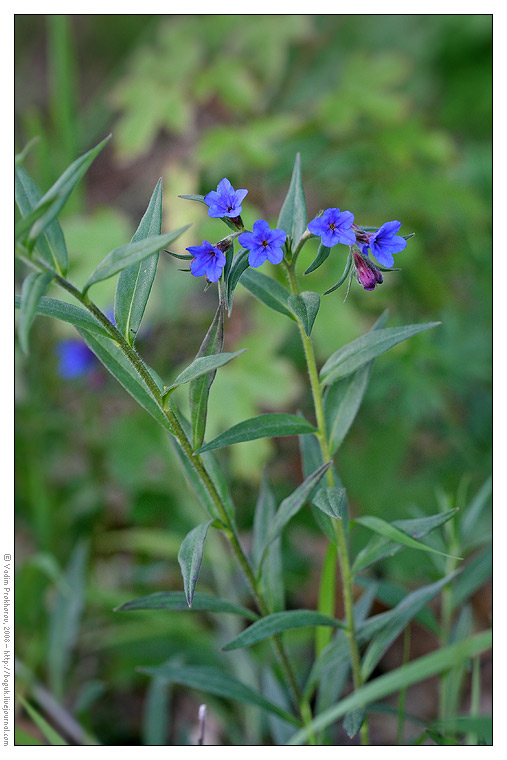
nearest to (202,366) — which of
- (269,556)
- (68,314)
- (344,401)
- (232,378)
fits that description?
(68,314)

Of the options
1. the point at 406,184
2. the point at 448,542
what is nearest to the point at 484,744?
the point at 448,542

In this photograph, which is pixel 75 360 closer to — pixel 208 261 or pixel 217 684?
pixel 217 684

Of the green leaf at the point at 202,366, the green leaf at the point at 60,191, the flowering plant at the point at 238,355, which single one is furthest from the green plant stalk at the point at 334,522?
the green leaf at the point at 60,191

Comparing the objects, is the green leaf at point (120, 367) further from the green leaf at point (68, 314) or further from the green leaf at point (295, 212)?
the green leaf at point (295, 212)

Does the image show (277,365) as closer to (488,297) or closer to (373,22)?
(488,297)

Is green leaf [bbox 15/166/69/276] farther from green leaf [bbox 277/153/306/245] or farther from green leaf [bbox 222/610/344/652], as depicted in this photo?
green leaf [bbox 222/610/344/652]

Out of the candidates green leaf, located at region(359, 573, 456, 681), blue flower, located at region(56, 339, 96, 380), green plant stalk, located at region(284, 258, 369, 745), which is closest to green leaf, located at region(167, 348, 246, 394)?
green plant stalk, located at region(284, 258, 369, 745)

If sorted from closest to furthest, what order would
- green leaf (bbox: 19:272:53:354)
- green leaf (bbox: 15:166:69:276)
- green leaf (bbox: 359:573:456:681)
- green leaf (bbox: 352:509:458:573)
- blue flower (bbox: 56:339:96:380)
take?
green leaf (bbox: 19:272:53:354) < green leaf (bbox: 15:166:69:276) < green leaf (bbox: 352:509:458:573) < green leaf (bbox: 359:573:456:681) < blue flower (bbox: 56:339:96:380)
